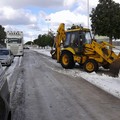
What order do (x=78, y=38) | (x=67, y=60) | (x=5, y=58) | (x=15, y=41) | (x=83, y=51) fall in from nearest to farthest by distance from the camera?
(x=83, y=51), (x=78, y=38), (x=67, y=60), (x=5, y=58), (x=15, y=41)

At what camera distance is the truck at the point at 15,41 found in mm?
49831

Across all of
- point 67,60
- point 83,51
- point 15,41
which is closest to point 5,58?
point 67,60

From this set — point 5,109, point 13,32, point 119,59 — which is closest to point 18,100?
point 5,109

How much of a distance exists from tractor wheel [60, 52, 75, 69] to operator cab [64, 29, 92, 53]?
66cm

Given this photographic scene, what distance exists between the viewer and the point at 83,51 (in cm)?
2377

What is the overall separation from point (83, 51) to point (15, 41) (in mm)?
27830

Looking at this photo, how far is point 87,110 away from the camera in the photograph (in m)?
9.41

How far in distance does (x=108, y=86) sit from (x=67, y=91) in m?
2.04

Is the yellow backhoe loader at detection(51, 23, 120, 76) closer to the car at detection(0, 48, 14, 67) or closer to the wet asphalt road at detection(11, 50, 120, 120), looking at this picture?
the car at detection(0, 48, 14, 67)

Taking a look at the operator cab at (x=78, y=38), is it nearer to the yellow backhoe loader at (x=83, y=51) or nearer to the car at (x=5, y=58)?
the yellow backhoe loader at (x=83, y=51)

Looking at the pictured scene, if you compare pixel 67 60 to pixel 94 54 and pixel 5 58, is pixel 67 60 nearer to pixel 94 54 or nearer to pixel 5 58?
pixel 94 54

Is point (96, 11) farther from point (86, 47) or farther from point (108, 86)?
point (108, 86)

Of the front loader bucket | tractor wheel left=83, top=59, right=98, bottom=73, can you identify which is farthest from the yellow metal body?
the front loader bucket

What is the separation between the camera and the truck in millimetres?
49831
